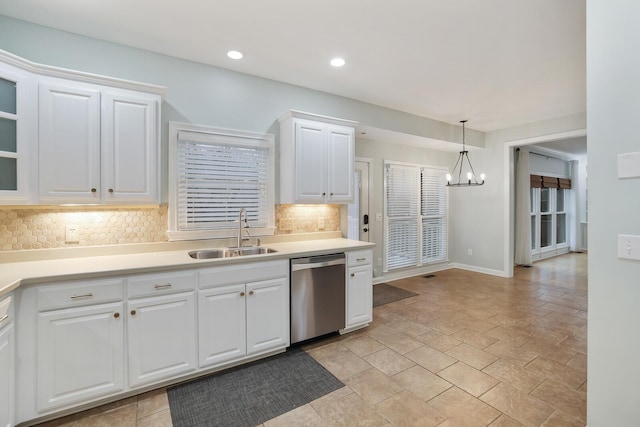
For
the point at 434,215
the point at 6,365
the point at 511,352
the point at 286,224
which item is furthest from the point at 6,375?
the point at 434,215

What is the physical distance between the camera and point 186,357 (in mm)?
2258

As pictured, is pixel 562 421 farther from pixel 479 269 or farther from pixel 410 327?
pixel 479 269

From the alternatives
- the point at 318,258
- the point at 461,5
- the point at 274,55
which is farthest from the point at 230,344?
the point at 461,5

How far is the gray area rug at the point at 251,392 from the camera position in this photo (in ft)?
6.38

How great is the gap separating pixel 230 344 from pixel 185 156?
1812 mm

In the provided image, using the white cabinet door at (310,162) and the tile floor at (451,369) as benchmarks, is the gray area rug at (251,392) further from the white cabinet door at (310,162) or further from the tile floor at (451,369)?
the white cabinet door at (310,162)

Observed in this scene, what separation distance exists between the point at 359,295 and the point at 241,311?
4.31 feet

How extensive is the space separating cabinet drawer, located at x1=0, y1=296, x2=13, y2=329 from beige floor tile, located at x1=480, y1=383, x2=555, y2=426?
10.0 feet

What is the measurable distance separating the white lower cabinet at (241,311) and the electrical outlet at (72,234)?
3.71 feet

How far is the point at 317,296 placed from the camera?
2893 millimetres

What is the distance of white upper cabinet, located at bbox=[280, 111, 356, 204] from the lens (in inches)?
125

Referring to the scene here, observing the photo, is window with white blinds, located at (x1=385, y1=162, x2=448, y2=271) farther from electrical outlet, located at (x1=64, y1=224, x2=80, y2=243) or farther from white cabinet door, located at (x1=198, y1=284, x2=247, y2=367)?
electrical outlet, located at (x1=64, y1=224, x2=80, y2=243)

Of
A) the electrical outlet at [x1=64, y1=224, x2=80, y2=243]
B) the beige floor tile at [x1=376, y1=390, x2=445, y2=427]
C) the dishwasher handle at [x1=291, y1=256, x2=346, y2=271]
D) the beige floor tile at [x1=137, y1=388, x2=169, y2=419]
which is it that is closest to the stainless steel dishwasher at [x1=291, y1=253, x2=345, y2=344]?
the dishwasher handle at [x1=291, y1=256, x2=346, y2=271]

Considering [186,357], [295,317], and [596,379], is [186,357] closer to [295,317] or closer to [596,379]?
[295,317]
